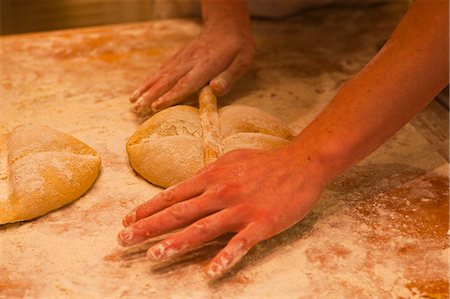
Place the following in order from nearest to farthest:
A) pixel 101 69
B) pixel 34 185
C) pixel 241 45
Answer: pixel 34 185, pixel 241 45, pixel 101 69

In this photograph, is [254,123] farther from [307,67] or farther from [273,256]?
[307,67]

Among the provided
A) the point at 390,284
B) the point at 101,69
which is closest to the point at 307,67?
the point at 101,69

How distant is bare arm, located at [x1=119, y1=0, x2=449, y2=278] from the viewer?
1.04 m

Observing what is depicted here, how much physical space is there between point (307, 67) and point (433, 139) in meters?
0.50

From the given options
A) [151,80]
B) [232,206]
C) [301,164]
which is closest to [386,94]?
[301,164]

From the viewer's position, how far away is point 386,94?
110 cm

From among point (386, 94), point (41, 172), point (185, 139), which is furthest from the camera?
point (185, 139)

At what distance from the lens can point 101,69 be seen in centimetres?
180

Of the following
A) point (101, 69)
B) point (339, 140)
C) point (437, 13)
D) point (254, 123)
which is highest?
point (437, 13)

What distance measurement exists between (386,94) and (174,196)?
18.1 inches

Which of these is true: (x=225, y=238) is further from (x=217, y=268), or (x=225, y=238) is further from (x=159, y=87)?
(x=159, y=87)

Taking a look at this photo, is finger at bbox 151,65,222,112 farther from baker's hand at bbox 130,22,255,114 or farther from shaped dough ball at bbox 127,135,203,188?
shaped dough ball at bbox 127,135,203,188

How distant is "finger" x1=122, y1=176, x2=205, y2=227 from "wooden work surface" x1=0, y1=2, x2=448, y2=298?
0.30 feet

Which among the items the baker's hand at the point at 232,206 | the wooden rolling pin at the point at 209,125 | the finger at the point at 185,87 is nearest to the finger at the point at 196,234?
the baker's hand at the point at 232,206
